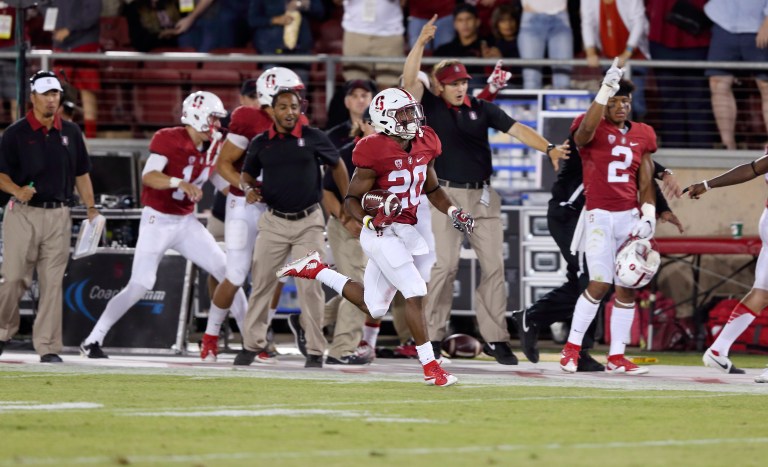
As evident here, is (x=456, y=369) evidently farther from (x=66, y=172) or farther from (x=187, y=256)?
(x=66, y=172)

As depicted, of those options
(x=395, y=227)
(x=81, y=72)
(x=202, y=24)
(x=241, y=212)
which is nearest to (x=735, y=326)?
(x=395, y=227)

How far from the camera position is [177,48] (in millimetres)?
17000

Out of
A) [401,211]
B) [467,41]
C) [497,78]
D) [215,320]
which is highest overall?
[467,41]

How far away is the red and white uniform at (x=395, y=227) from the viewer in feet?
31.7

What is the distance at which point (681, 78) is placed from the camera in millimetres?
15297

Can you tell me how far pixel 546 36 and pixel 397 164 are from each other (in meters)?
6.07

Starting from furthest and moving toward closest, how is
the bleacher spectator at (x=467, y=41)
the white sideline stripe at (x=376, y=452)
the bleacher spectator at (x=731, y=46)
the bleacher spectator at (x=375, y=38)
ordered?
the bleacher spectator at (x=375, y=38) → the bleacher spectator at (x=467, y=41) → the bleacher spectator at (x=731, y=46) → the white sideline stripe at (x=376, y=452)

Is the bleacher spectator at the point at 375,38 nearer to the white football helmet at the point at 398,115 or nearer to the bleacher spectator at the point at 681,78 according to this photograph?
the bleacher spectator at the point at 681,78

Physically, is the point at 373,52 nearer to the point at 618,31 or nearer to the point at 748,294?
the point at 618,31

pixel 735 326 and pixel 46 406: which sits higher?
pixel 735 326

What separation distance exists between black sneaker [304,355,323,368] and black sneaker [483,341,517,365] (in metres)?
1.45

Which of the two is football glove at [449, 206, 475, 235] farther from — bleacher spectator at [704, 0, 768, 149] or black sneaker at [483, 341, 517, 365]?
bleacher spectator at [704, 0, 768, 149]

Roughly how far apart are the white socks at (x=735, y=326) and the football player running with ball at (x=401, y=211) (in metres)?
2.33

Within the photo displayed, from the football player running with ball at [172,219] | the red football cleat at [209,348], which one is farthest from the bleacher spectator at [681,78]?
the red football cleat at [209,348]
